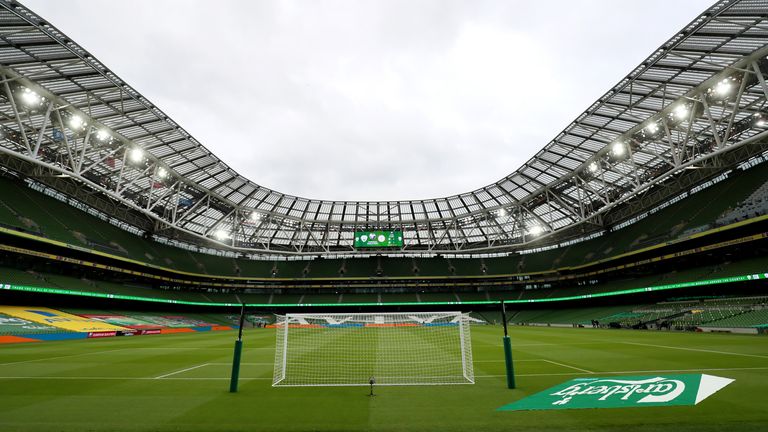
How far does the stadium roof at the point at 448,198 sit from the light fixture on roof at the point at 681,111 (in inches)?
3.0

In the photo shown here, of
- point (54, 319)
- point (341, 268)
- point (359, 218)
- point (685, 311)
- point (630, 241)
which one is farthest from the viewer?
point (341, 268)

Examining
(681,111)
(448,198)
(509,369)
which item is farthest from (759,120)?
(509,369)

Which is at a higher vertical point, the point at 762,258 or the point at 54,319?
the point at 762,258

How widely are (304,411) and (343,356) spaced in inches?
337

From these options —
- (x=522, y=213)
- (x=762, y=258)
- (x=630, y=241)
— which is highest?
(x=522, y=213)

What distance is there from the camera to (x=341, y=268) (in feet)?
217

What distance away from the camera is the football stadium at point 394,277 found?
22.8 feet

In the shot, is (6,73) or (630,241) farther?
(630,241)

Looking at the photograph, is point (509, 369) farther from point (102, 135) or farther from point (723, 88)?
point (102, 135)

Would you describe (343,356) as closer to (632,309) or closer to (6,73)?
(6,73)

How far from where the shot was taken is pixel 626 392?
7016 millimetres

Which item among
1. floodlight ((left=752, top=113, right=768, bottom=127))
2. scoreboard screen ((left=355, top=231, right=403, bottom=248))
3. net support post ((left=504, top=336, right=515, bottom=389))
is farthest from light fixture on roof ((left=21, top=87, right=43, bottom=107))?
floodlight ((left=752, top=113, right=768, bottom=127))

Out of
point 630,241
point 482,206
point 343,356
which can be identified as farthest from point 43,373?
point 630,241

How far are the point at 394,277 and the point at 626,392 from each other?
5775cm
